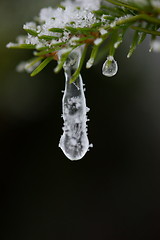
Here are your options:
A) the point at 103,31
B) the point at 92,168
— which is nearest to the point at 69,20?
the point at 103,31

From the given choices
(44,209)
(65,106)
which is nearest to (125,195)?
(44,209)

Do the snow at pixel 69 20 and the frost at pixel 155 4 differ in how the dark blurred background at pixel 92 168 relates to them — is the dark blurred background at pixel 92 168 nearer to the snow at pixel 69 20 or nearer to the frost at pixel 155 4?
the snow at pixel 69 20

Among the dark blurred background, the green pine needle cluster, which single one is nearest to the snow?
the green pine needle cluster

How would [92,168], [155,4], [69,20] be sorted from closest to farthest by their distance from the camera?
[155,4], [69,20], [92,168]

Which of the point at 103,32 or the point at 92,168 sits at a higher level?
the point at 92,168

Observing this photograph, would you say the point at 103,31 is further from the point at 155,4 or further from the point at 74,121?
the point at 74,121

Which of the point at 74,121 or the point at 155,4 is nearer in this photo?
the point at 155,4
